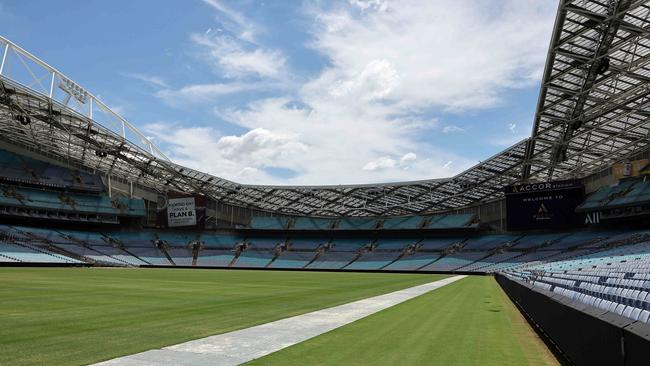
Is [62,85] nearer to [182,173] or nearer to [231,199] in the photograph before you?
[182,173]

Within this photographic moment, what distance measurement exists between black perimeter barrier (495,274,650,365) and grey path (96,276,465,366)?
500 cm

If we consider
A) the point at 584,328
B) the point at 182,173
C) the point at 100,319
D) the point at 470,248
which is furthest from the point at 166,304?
the point at 470,248

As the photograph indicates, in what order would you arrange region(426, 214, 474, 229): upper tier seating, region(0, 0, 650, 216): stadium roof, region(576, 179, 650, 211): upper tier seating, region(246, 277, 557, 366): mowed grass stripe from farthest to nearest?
region(426, 214, 474, 229): upper tier seating → region(576, 179, 650, 211): upper tier seating → region(0, 0, 650, 216): stadium roof → region(246, 277, 557, 366): mowed grass stripe

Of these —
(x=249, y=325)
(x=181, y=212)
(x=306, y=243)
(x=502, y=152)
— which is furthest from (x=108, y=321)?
(x=306, y=243)

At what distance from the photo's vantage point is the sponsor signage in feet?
249

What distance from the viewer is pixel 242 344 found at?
9195mm

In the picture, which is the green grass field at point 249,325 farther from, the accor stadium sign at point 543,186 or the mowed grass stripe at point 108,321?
the accor stadium sign at point 543,186

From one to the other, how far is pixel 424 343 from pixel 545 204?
184 ft

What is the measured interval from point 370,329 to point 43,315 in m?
9.11

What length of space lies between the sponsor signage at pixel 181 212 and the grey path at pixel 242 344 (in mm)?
64779

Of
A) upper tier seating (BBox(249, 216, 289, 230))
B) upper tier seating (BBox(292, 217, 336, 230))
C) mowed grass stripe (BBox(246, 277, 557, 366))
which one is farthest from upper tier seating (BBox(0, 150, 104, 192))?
mowed grass stripe (BBox(246, 277, 557, 366))

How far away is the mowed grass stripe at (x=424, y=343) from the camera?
27.0ft

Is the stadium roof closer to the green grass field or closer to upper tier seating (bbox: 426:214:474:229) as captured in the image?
upper tier seating (bbox: 426:214:474:229)

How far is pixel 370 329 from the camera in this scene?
11.8m
